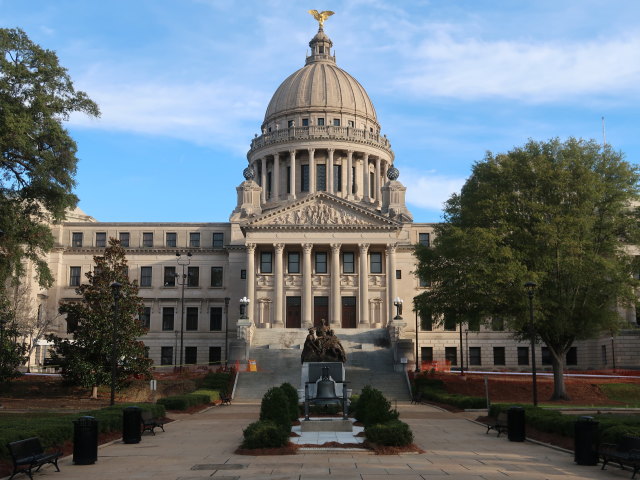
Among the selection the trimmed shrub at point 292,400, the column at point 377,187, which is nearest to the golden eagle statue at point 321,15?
the column at point 377,187

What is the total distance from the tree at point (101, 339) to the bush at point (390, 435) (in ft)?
89.4

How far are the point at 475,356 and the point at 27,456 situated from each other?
71862 mm

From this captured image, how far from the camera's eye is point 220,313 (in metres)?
86.6

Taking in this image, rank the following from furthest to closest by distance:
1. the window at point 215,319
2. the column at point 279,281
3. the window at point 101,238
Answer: the window at point 101,238
the window at point 215,319
the column at point 279,281

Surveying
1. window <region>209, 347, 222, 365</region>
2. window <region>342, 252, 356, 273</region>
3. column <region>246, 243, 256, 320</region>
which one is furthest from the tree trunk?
window <region>209, 347, 222, 365</region>

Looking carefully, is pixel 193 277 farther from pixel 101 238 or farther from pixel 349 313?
pixel 349 313

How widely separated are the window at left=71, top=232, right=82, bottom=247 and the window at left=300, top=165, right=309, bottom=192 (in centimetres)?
2795

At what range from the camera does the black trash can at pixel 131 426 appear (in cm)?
2464

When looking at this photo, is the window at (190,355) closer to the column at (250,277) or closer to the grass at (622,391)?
the column at (250,277)

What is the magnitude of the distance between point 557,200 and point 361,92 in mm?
62075

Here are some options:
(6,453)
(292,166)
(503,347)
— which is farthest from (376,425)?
(292,166)

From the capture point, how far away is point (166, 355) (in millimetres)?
84875

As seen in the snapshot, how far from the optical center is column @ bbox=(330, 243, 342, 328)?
75.0 m

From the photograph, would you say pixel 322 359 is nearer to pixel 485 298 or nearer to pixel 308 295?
pixel 485 298
